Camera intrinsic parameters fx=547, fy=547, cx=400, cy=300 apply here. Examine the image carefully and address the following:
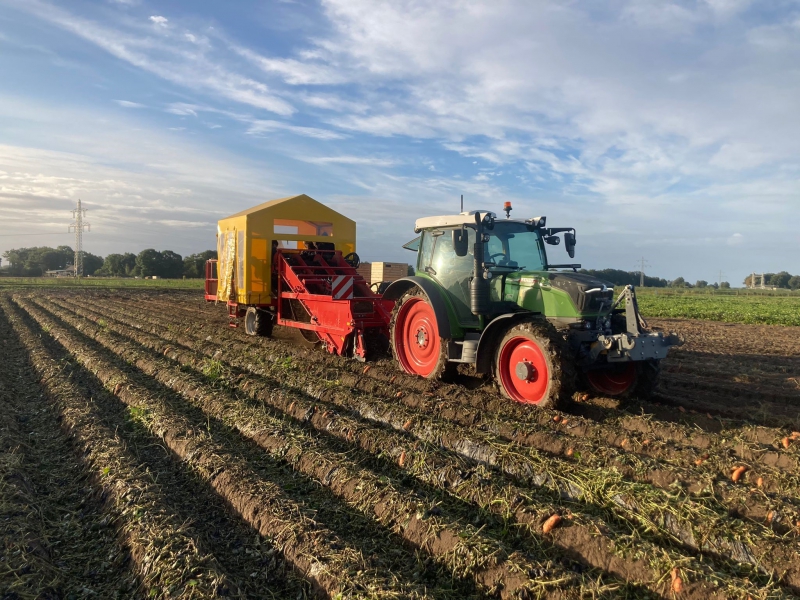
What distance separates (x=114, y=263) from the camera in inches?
3258

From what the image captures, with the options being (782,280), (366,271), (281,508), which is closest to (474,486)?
(281,508)

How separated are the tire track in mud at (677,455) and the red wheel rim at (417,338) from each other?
1352 mm

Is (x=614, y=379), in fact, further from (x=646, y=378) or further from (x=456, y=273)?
(x=456, y=273)

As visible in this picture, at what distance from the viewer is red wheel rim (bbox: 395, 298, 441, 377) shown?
24.1ft

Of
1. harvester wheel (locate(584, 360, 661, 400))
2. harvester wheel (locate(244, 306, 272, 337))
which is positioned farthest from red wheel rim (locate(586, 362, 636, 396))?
harvester wheel (locate(244, 306, 272, 337))

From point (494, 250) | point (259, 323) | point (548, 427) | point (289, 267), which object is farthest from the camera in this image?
point (259, 323)

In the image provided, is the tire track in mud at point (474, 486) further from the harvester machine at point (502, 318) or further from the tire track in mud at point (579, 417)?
the harvester machine at point (502, 318)

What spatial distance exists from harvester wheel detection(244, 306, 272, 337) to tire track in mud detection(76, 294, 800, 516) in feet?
22.0

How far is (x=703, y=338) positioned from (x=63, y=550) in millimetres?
14520

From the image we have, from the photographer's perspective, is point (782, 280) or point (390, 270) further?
point (782, 280)

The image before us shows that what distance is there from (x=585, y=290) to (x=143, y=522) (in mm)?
4626

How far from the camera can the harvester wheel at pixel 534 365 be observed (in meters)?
5.48

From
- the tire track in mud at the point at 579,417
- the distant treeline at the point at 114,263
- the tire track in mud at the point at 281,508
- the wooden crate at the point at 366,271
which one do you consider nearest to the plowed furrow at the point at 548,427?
the tire track in mud at the point at 579,417

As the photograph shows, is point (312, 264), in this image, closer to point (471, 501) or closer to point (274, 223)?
point (274, 223)
